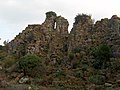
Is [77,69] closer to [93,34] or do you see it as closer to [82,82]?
[82,82]

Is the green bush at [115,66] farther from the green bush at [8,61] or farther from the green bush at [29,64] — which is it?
the green bush at [8,61]

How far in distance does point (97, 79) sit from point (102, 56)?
14.5 ft

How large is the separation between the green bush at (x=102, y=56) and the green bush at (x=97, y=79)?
11.1ft

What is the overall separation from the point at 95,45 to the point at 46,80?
10.9m

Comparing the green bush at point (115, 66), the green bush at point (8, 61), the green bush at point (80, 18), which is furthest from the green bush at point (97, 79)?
the green bush at point (80, 18)

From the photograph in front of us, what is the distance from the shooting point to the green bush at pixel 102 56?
34.9 metres

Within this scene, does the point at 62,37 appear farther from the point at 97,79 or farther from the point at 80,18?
the point at 97,79

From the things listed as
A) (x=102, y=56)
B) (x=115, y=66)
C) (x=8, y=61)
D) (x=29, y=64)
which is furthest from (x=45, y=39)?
(x=115, y=66)

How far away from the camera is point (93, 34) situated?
43.3 meters

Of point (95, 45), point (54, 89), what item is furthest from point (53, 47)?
point (54, 89)

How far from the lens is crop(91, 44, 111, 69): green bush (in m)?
34.9

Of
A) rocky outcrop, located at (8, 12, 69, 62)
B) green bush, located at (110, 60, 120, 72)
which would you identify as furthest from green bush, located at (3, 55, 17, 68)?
green bush, located at (110, 60, 120, 72)

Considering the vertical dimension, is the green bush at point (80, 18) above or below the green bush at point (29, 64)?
above

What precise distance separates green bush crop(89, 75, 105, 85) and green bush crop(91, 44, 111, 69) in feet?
11.1
